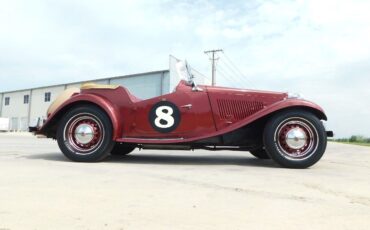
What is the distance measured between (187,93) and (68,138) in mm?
2020

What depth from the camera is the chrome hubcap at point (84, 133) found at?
660 cm

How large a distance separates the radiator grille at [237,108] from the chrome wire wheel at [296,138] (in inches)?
21.1

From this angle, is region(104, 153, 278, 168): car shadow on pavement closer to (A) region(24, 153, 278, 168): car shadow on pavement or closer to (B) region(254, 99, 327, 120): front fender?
(A) region(24, 153, 278, 168): car shadow on pavement

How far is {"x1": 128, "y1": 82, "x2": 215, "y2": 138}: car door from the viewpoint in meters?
6.53

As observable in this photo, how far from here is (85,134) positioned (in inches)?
260

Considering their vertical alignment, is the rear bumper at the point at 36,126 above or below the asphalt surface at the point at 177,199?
above

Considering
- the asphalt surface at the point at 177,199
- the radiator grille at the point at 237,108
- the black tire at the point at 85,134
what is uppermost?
the radiator grille at the point at 237,108

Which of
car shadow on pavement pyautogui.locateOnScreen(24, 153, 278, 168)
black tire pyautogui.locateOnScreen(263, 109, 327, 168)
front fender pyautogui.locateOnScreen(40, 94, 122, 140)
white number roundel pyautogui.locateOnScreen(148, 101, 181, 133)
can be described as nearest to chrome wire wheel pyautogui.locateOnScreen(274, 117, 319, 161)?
black tire pyautogui.locateOnScreen(263, 109, 327, 168)

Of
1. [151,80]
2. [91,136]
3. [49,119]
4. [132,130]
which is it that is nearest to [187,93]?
[132,130]

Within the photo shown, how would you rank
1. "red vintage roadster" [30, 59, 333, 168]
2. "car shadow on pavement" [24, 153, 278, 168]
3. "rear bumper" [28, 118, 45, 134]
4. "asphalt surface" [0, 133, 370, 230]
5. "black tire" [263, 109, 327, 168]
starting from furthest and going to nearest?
"rear bumper" [28, 118, 45, 134] < "car shadow on pavement" [24, 153, 278, 168] < "red vintage roadster" [30, 59, 333, 168] < "black tire" [263, 109, 327, 168] < "asphalt surface" [0, 133, 370, 230]

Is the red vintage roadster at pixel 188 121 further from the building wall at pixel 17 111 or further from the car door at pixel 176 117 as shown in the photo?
the building wall at pixel 17 111

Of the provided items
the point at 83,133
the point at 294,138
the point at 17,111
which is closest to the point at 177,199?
the point at 294,138

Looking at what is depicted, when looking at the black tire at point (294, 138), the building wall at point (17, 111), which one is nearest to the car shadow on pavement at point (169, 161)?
the black tire at point (294, 138)

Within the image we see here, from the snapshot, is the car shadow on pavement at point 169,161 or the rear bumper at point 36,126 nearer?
the car shadow on pavement at point 169,161
